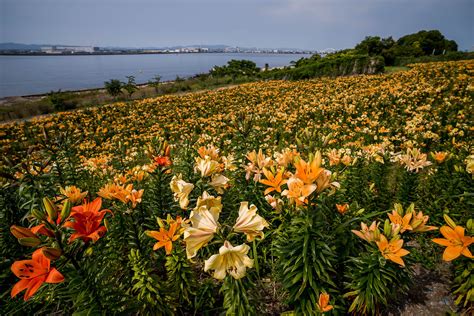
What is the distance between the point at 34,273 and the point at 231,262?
86 centimetres

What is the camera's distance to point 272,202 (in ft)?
6.32

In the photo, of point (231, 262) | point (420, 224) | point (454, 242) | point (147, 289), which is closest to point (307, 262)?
point (231, 262)

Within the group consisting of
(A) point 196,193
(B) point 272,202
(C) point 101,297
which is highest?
(B) point 272,202

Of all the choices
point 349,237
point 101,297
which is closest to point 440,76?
point 349,237

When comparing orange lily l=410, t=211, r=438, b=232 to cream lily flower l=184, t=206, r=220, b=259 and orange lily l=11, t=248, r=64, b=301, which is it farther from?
orange lily l=11, t=248, r=64, b=301

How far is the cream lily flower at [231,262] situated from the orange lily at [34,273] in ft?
2.12

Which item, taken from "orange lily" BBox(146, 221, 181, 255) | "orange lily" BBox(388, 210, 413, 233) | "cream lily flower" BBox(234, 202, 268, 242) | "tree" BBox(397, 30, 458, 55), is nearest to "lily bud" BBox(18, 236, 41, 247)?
"orange lily" BBox(146, 221, 181, 255)

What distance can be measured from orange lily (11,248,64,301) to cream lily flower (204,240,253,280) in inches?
25.4

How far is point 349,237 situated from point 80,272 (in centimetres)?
187

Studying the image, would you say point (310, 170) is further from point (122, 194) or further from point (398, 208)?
point (122, 194)

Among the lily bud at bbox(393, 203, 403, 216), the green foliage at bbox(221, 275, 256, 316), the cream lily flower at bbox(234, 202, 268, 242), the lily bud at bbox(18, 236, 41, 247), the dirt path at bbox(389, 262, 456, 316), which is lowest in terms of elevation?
the dirt path at bbox(389, 262, 456, 316)

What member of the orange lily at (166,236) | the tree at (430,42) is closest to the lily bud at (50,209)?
the orange lily at (166,236)

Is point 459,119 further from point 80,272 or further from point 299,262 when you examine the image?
point 80,272

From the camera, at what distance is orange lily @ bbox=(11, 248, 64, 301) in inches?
40.2
